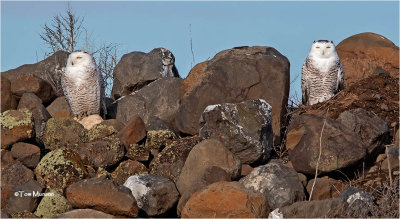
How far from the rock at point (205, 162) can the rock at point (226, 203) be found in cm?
82

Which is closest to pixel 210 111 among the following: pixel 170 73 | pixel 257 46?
pixel 257 46

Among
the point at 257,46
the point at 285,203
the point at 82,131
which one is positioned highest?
the point at 257,46

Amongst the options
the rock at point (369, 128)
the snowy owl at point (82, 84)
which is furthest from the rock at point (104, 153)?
the rock at point (369, 128)

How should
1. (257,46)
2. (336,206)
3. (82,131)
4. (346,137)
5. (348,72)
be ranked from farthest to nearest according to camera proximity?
(348,72) → (257,46) → (82,131) → (346,137) → (336,206)

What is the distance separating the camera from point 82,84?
11.8 metres

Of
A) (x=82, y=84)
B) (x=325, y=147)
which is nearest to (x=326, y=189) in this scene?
(x=325, y=147)

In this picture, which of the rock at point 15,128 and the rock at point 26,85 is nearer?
the rock at point 15,128

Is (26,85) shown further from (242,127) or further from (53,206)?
(242,127)

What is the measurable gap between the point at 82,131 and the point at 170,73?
384 cm

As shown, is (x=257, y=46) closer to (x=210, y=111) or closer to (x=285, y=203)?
(x=210, y=111)

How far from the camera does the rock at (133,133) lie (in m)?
10.0

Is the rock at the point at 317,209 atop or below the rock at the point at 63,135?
below

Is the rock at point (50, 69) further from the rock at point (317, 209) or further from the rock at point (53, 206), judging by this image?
the rock at point (317, 209)

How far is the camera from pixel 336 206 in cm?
798
